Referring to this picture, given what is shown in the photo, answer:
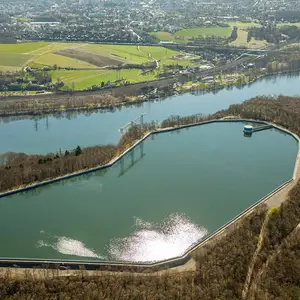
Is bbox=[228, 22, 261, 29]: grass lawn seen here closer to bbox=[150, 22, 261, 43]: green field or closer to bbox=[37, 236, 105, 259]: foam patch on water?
bbox=[150, 22, 261, 43]: green field

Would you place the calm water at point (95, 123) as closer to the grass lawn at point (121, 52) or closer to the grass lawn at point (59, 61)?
the grass lawn at point (121, 52)

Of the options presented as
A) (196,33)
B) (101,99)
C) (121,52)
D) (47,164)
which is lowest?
(47,164)

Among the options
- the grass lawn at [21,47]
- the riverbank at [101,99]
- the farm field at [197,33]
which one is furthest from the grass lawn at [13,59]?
the farm field at [197,33]

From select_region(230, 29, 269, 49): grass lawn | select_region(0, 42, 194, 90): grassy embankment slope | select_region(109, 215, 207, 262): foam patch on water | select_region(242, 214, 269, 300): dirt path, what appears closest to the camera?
select_region(242, 214, 269, 300): dirt path

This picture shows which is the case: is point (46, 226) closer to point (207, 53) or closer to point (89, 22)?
point (207, 53)

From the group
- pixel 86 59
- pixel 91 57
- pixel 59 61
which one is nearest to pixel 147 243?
pixel 59 61

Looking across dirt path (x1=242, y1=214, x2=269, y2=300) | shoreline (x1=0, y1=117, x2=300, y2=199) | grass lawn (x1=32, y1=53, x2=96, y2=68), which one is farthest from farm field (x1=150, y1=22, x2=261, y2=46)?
dirt path (x1=242, y1=214, x2=269, y2=300)

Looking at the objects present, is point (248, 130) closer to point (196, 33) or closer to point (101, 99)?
point (101, 99)
